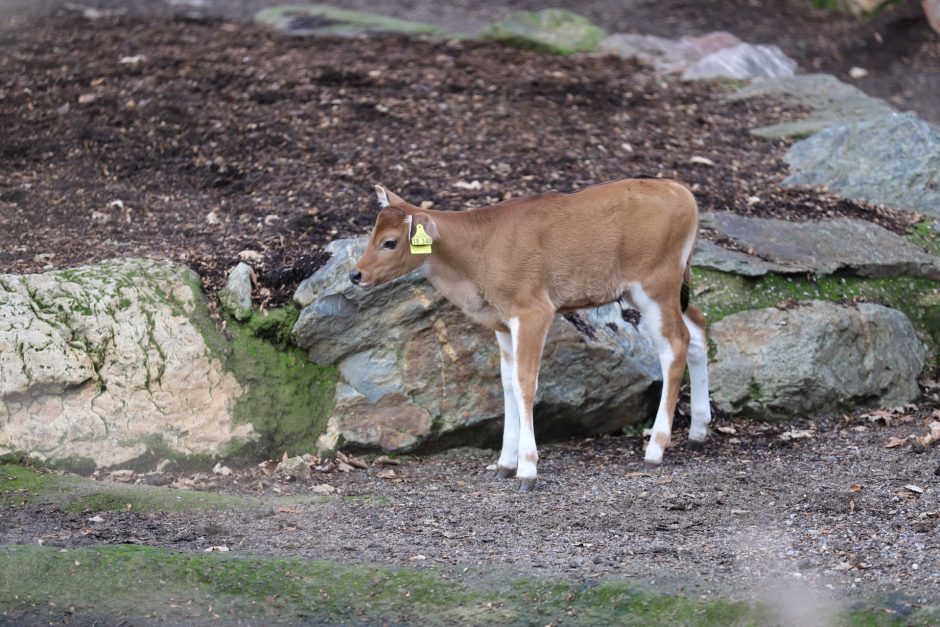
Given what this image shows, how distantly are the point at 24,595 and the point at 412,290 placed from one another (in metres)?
3.79

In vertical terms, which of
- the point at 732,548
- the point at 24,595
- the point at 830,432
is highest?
the point at 24,595

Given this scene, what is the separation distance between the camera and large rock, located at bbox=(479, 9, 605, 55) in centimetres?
1504

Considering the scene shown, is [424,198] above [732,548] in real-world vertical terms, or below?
above

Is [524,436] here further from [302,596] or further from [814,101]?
[814,101]

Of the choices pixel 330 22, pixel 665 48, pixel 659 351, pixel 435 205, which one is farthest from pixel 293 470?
pixel 330 22

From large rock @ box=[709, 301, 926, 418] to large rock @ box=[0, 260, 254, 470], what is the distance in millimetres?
3759

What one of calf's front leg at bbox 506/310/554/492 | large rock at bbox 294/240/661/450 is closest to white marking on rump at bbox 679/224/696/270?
large rock at bbox 294/240/661/450

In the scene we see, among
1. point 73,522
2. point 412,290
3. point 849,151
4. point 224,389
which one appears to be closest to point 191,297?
point 224,389

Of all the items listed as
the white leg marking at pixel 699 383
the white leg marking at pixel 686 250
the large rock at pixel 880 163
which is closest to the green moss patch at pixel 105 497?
the white leg marking at pixel 699 383

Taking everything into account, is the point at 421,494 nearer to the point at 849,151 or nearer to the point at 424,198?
the point at 424,198

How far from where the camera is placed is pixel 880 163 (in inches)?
455

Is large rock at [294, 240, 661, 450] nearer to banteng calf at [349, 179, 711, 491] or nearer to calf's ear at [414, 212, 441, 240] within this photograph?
banteng calf at [349, 179, 711, 491]

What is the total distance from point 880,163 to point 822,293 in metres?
2.47

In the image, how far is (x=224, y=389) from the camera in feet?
27.6
